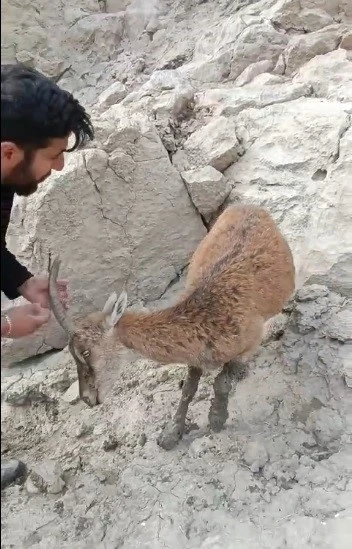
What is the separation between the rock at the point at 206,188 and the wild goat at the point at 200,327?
1236 mm

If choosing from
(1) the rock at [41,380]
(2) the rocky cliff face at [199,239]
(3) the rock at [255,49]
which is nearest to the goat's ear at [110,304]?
(2) the rocky cliff face at [199,239]

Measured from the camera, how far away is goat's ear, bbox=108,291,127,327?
156 inches

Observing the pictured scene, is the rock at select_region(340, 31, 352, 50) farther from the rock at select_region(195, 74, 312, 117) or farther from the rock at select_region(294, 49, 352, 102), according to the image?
the rock at select_region(195, 74, 312, 117)

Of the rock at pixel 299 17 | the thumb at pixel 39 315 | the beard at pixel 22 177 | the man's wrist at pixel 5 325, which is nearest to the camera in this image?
the man's wrist at pixel 5 325

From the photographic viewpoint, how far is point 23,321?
276 centimetres

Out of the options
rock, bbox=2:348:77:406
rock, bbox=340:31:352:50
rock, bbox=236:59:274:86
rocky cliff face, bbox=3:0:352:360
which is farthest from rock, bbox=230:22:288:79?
rock, bbox=2:348:77:406

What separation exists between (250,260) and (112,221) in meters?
1.66

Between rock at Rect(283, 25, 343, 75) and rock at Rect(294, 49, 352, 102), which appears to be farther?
rock at Rect(283, 25, 343, 75)

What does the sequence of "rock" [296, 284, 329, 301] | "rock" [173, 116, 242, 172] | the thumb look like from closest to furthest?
the thumb → "rock" [296, 284, 329, 301] → "rock" [173, 116, 242, 172]

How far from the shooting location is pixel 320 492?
387cm

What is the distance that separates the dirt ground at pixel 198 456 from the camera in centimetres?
374

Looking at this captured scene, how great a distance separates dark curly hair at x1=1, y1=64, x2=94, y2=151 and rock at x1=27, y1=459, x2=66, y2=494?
2442 mm

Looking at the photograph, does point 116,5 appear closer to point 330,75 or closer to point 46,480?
point 330,75

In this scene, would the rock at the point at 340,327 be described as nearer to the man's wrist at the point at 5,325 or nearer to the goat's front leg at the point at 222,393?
the goat's front leg at the point at 222,393
